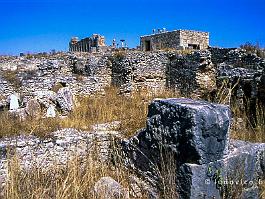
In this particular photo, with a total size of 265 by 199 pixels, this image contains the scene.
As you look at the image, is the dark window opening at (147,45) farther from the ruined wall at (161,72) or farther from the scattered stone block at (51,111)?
the scattered stone block at (51,111)

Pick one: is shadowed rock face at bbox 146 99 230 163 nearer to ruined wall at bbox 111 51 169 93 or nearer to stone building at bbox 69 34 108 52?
ruined wall at bbox 111 51 169 93

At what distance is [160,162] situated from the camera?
4.45 metres

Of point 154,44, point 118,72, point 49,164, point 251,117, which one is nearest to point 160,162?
point 49,164

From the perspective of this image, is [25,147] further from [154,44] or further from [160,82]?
[154,44]

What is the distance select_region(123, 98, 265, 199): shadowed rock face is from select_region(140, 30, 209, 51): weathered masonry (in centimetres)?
1787

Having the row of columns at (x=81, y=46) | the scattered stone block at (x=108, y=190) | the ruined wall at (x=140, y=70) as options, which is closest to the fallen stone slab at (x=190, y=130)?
the scattered stone block at (x=108, y=190)

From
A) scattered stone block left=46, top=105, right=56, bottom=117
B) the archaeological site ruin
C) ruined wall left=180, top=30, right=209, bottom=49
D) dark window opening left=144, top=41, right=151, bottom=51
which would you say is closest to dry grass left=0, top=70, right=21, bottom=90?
the archaeological site ruin

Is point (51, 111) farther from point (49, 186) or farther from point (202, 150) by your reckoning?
point (202, 150)

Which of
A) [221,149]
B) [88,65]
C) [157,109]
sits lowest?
[221,149]

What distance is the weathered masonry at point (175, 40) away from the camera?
876 inches

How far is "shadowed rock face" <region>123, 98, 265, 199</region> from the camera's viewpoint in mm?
3926

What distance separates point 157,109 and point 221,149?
3.36 feet

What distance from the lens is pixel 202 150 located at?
3.91 metres

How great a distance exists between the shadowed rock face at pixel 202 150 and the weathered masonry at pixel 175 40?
17.9 m
